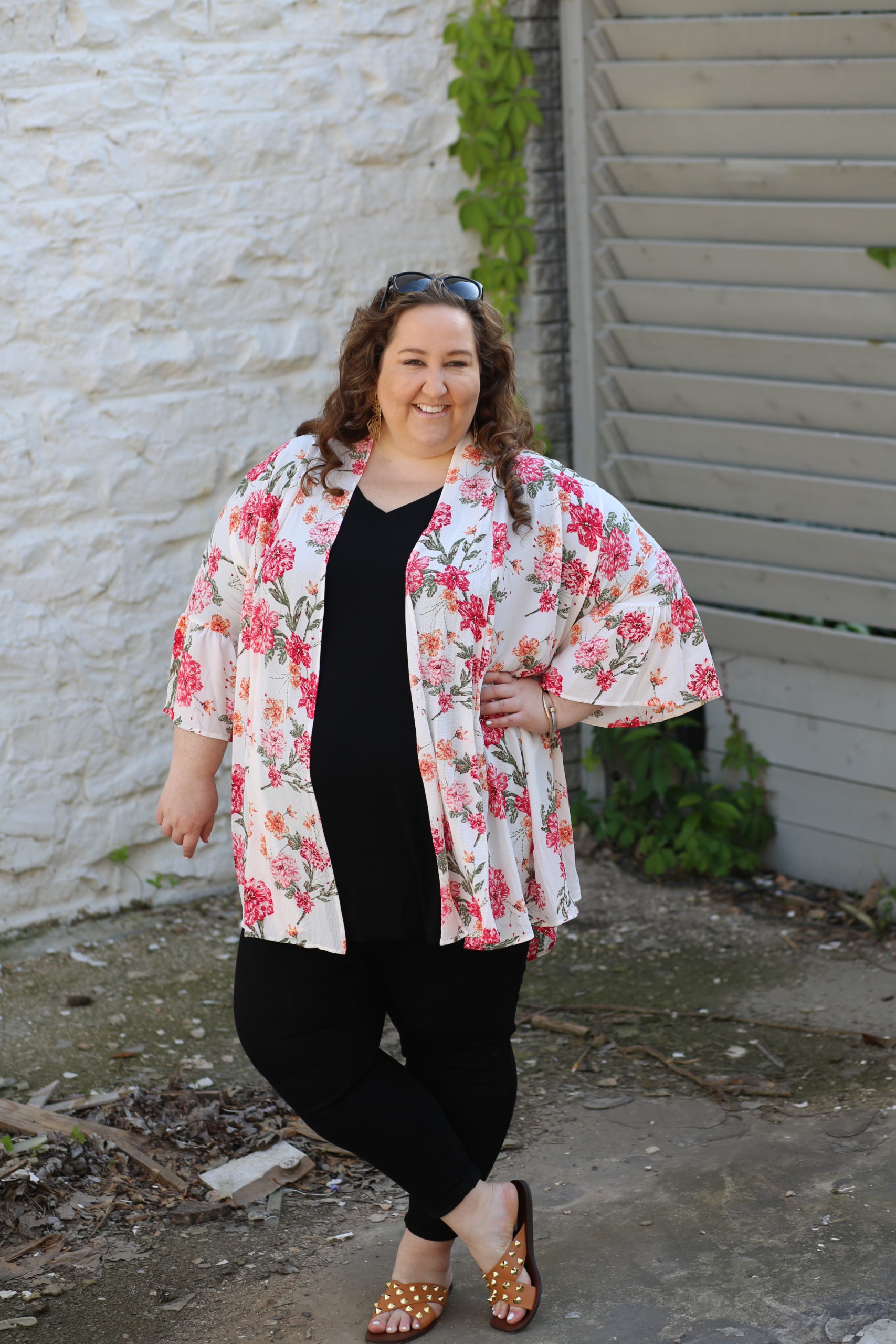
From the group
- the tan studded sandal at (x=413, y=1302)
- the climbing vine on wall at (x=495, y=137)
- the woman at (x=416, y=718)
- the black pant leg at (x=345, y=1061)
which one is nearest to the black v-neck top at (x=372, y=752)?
the woman at (x=416, y=718)

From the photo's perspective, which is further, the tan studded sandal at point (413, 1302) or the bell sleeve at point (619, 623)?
the tan studded sandal at point (413, 1302)

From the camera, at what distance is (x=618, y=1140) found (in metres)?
3.41

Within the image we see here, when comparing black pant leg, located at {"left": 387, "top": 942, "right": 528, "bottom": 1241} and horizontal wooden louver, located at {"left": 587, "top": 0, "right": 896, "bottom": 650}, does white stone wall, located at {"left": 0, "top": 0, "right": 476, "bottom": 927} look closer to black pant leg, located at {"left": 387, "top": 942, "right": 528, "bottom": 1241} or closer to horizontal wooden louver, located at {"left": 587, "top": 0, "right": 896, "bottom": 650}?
horizontal wooden louver, located at {"left": 587, "top": 0, "right": 896, "bottom": 650}

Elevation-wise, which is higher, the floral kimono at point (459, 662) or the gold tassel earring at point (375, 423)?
the gold tassel earring at point (375, 423)

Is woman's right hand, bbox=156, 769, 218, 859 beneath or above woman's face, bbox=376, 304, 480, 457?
beneath

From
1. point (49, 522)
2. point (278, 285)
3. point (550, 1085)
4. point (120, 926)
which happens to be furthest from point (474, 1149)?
point (278, 285)

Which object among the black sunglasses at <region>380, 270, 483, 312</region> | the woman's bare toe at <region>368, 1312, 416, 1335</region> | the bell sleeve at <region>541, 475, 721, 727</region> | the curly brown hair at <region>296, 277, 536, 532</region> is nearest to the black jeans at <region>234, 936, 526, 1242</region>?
the woman's bare toe at <region>368, 1312, 416, 1335</region>

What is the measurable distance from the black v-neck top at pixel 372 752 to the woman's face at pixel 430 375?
0.55 ft

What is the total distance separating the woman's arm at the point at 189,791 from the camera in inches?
106

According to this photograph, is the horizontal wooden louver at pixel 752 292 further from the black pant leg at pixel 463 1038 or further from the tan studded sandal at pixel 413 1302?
the tan studded sandal at pixel 413 1302

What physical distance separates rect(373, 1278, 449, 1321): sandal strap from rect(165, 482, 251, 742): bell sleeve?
1055mm

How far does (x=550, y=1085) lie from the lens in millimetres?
3688

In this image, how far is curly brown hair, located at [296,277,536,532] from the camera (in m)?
2.55

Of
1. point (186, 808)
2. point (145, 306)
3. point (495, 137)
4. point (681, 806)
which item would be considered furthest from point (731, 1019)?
point (495, 137)
